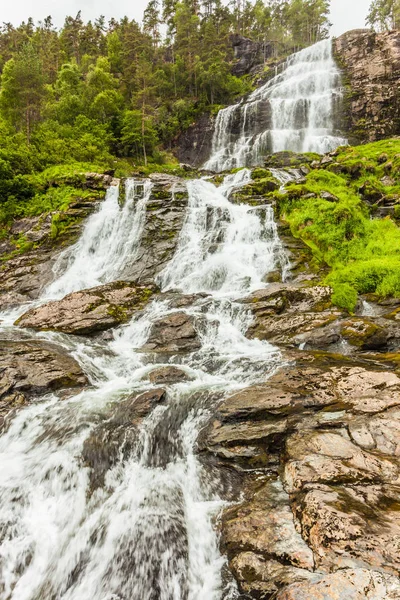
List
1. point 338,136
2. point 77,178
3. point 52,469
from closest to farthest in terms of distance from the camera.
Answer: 1. point 52,469
2. point 77,178
3. point 338,136

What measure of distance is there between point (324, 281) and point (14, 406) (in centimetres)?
1014

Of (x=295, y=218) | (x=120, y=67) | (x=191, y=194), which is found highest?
(x=120, y=67)

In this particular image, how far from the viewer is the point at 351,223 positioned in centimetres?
1449

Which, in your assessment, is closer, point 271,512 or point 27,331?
point 271,512

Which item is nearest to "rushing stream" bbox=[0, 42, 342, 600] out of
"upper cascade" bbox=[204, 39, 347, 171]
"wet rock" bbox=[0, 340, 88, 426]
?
"wet rock" bbox=[0, 340, 88, 426]

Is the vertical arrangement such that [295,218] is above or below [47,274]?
above

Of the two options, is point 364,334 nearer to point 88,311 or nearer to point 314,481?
point 314,481

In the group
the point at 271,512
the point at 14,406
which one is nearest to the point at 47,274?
the point at 14,406

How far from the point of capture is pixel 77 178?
2186 centimetres

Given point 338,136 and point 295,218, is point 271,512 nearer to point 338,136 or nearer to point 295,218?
point 295,218

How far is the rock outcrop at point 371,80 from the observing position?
105 ft

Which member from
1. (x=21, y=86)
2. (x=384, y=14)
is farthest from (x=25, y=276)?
(x=384, y=14)

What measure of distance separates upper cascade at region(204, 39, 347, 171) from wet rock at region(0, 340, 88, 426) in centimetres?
2818

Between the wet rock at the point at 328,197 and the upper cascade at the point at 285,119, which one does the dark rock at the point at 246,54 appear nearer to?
the upper cascade at the point at 285,119
